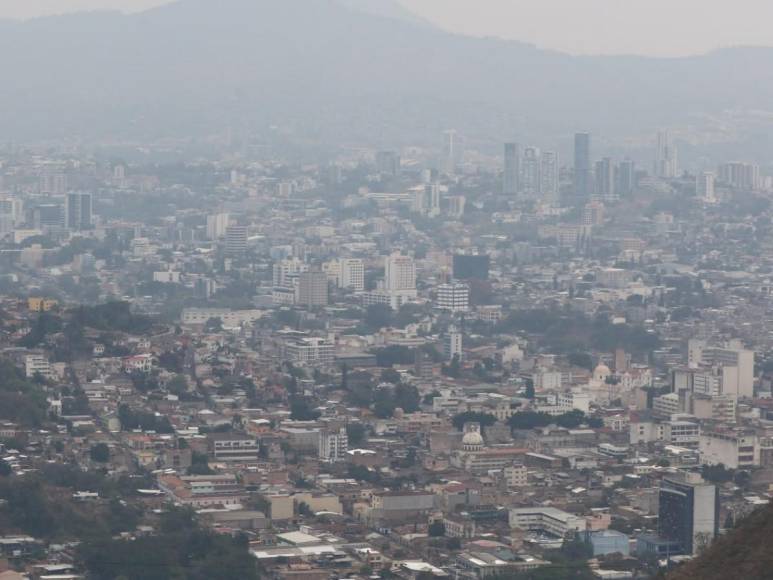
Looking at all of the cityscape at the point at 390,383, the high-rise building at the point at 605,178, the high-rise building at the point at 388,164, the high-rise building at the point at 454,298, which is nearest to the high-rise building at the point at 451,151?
the high-rise building at the point at 388,164

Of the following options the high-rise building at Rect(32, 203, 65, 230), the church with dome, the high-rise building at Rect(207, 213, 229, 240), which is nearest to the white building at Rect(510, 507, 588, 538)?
the church with dome

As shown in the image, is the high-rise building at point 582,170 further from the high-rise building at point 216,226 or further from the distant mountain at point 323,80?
the distant mountain at point 323,80

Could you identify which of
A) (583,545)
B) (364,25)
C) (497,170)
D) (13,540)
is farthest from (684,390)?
(364,25)

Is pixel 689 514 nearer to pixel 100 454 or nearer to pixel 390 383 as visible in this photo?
pixel 100 454

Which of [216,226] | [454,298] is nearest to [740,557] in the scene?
[454,298]

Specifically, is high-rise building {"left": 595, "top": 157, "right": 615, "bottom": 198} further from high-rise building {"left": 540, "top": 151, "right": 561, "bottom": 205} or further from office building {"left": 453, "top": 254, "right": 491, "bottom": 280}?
office building {"left": 453, "top": 254, "right": 491, "bottom": 280}
